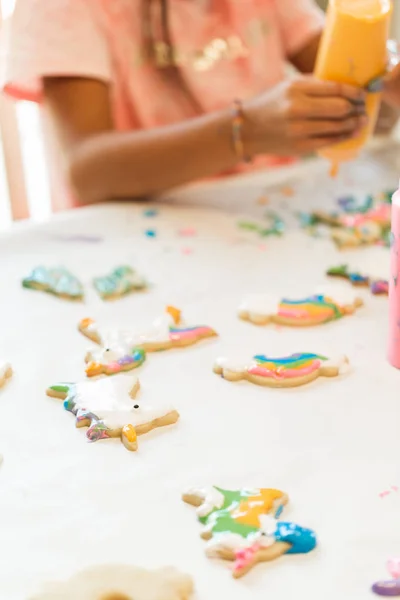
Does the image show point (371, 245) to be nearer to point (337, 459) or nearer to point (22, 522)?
point (337, 459)

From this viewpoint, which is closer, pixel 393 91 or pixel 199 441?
pixel 199 441

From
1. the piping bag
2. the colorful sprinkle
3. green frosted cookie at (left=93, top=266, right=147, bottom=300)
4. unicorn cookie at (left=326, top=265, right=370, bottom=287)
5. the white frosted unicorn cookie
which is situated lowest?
the colorful sprinkle

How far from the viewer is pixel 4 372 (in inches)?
18.5

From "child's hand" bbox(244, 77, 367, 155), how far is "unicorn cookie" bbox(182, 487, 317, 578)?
476 mm

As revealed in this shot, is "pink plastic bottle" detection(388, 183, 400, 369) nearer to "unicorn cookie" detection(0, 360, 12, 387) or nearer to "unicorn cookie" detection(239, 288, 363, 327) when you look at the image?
"unicorn cookie" detection(239, 288, 363, 327)

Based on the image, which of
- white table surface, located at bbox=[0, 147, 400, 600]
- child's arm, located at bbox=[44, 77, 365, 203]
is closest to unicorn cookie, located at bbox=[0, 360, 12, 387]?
white table surface, located at bbox=[0, 147, 400, 600]

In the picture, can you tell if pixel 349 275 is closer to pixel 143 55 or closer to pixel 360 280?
pixel 360 280

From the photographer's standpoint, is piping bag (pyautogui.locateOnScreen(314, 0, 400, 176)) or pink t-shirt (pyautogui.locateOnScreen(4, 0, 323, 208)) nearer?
piping bag (pyautogui.locateOnScreen(314, 0, 400, 176))

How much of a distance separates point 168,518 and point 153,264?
36cm

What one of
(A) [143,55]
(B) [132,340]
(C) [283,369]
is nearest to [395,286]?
(C) [283,369]

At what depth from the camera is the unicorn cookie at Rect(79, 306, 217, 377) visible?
1.58 ft

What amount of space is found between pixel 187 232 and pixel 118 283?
0.16 metres

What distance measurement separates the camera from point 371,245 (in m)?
0.70

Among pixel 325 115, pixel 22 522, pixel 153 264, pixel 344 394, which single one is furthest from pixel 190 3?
pixel 22 522
